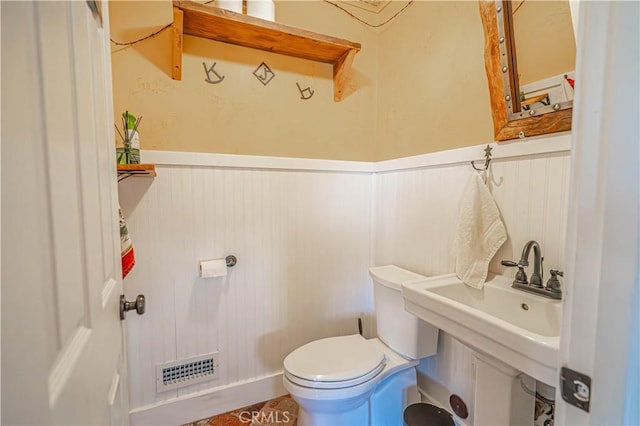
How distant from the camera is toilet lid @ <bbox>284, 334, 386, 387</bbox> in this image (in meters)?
1.25

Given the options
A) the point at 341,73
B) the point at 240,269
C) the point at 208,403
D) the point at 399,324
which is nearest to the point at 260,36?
the point at 341,73

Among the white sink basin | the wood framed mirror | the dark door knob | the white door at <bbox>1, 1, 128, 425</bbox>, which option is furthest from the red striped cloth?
the wood framed mirror

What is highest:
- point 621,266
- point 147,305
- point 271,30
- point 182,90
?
point 271,30

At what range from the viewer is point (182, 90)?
1.52 m

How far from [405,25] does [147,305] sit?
209 cm

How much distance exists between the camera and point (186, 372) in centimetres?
155

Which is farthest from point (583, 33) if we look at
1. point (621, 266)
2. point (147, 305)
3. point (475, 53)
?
point (147, 305)

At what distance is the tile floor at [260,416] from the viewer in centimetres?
156

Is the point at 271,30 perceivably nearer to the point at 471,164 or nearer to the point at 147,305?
the point at 471,164

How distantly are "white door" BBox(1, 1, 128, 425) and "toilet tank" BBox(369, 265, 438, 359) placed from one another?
1.19 meters

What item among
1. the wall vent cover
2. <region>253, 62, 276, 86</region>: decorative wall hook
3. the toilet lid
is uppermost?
<region>253, 62, 276, 86</region>: decorative wall hook

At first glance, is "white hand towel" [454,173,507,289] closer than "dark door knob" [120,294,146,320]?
No

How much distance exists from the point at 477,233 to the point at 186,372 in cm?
159

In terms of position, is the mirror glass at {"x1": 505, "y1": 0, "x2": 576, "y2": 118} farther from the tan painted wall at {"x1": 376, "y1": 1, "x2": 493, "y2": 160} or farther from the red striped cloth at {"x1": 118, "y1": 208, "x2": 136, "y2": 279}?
the red striped cloth at {"x1": 118, "y1": 208, "x2": 136, "y2": 279}
